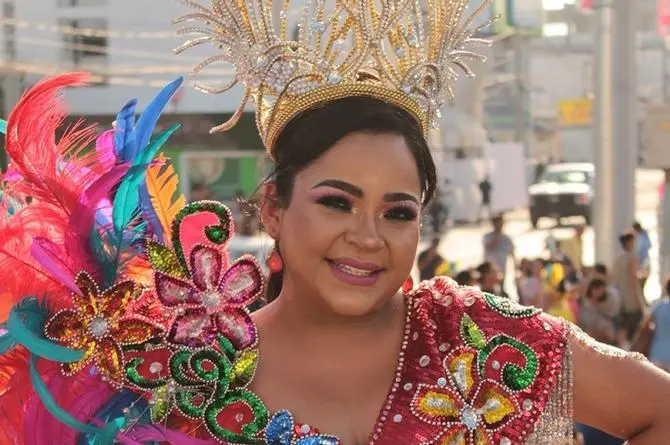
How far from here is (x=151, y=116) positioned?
252 cm

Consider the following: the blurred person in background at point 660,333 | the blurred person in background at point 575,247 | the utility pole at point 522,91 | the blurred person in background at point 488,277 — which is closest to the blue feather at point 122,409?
the blurred person in background at point 660,333

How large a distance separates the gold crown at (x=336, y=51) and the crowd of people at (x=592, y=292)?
145 inches

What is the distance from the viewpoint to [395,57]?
98.0 inches

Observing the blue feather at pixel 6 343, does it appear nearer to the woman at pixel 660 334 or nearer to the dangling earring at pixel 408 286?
the dangling earring at pixel 408 286

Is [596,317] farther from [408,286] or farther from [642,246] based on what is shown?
[408,286]

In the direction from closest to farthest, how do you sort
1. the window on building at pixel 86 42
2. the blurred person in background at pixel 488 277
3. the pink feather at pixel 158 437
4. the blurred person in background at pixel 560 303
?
the pink feather at pixel 158 437 < the blurred person in background at pixel 488 277 < the blurred person in background at pixel 560 303 < the window on building at pixel 86 42

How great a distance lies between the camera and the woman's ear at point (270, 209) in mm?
2387

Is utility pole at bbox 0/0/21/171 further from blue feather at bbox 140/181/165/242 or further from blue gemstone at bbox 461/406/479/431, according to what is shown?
blue gemstone at bbox 461/406/479/431

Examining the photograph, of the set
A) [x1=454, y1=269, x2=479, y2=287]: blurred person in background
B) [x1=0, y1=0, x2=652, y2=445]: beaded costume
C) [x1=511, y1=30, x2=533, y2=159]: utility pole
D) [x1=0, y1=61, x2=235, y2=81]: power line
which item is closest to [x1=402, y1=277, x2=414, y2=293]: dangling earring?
[x1=0, y1=0, x2=652, y2=445]: beaded costume

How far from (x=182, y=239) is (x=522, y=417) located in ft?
2.59

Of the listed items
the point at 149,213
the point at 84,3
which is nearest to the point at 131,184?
the point at 149,213

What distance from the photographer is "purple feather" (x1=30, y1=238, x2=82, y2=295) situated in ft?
7.76

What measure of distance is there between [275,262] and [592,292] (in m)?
5.63

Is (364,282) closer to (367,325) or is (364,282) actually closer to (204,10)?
(367,325)
